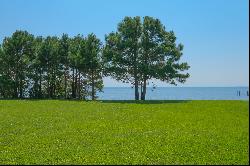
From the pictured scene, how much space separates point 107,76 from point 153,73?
355 inches

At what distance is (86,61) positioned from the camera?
63.5 m

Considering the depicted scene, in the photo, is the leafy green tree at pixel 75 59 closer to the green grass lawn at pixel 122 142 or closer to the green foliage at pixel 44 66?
Answer: the green foliage at pixel 44 66

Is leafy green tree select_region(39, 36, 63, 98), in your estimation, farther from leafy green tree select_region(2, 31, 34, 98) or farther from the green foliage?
leafy green tree select_region(2, 31, 34, 98)

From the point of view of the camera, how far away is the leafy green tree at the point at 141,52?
6062 cm

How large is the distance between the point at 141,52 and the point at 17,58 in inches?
795

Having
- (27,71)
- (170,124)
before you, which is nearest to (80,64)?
(27,71)

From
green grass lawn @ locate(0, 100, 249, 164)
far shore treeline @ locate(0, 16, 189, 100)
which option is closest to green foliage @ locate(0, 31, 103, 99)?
far shore treeline @ locate(0, 16, 189, 100)

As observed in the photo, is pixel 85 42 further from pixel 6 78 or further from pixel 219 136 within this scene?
pixel 219 136

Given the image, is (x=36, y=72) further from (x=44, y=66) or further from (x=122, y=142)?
(x=122, y=142)

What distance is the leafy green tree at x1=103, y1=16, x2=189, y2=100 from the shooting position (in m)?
60.6

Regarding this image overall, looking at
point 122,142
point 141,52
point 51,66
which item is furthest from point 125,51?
point 122,142

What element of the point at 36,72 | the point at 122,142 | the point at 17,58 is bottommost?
the point at 122,142

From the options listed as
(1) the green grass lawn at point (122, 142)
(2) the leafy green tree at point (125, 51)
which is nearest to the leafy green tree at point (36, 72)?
(2) the leafy green tree at point (125, 51)

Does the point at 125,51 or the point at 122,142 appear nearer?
the point at 122,142
